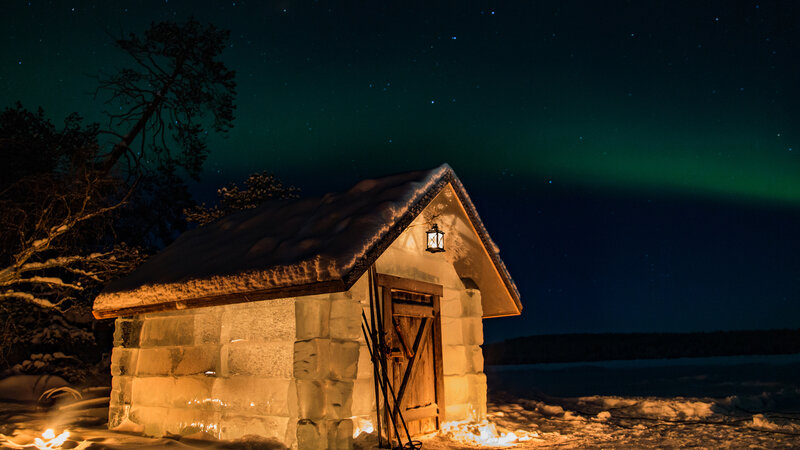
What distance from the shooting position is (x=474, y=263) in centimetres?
903

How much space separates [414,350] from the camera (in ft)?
25.2

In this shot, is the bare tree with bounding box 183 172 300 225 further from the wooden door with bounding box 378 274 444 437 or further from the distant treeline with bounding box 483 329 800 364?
the distant treeline with bounding box 483 329 800 364

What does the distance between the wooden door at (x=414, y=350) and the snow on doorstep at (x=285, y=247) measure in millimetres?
1110

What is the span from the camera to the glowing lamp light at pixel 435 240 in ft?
25.0

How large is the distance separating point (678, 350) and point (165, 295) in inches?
1558

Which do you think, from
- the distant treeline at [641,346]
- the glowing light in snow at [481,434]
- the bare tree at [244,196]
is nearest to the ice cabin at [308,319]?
the glowing light in snow at [481,434]

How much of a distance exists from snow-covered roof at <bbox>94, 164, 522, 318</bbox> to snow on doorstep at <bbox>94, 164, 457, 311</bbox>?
0.01 metres

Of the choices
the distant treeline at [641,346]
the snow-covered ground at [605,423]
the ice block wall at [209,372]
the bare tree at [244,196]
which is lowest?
the distant treeline at [641,346]

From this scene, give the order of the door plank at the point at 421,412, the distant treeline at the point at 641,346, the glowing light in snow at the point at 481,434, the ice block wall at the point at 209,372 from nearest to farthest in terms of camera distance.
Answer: the ice block wall at the point at 209,372 → the door plank at the point at 421,412 → the glowing light in snow at the point at 481,434 → the distant treeline at the point at 641,346

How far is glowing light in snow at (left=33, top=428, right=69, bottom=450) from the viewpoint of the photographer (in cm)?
615

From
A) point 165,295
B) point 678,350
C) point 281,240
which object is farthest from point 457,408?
point 678,350

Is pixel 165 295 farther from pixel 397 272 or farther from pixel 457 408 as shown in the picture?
pixel 457 408

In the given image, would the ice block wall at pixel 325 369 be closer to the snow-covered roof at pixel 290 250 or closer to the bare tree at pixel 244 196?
the snow-covered roof at pixel 290 250

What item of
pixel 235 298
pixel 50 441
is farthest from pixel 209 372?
pixel 50 441
